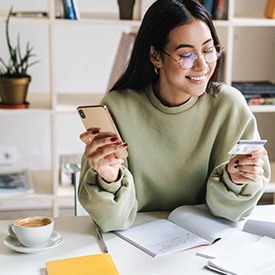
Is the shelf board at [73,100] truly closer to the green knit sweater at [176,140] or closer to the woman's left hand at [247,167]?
the green knit sweater at [176,140]

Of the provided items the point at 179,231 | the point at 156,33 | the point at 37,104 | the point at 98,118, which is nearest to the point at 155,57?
the point at 156,33

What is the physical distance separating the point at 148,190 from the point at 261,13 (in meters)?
1.82

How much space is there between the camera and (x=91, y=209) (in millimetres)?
1500

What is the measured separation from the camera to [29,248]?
1362mm

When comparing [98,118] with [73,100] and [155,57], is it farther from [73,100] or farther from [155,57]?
[73,100]

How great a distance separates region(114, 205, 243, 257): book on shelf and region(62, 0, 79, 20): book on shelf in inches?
55.3

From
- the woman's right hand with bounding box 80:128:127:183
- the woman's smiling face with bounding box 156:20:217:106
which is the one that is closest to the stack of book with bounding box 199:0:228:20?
the woman's smiling face with bounding box 156:20:217:106

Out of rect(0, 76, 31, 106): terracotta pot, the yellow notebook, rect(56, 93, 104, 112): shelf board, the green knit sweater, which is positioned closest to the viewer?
the yellow notebook

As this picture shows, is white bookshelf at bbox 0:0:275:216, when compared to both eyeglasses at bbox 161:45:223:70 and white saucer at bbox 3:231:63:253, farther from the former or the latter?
white saucer at bbox 3:231:63:253

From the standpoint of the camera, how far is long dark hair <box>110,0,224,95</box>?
1635mm

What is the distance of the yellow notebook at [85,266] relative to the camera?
4.16 feet

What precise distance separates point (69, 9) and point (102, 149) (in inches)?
57.4

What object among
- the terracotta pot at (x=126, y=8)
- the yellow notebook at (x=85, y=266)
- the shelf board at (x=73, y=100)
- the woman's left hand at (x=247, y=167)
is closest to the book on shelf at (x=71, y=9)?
the terracotta pot at (x=126, y=8)

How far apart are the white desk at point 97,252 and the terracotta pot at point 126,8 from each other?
59.3 inches
